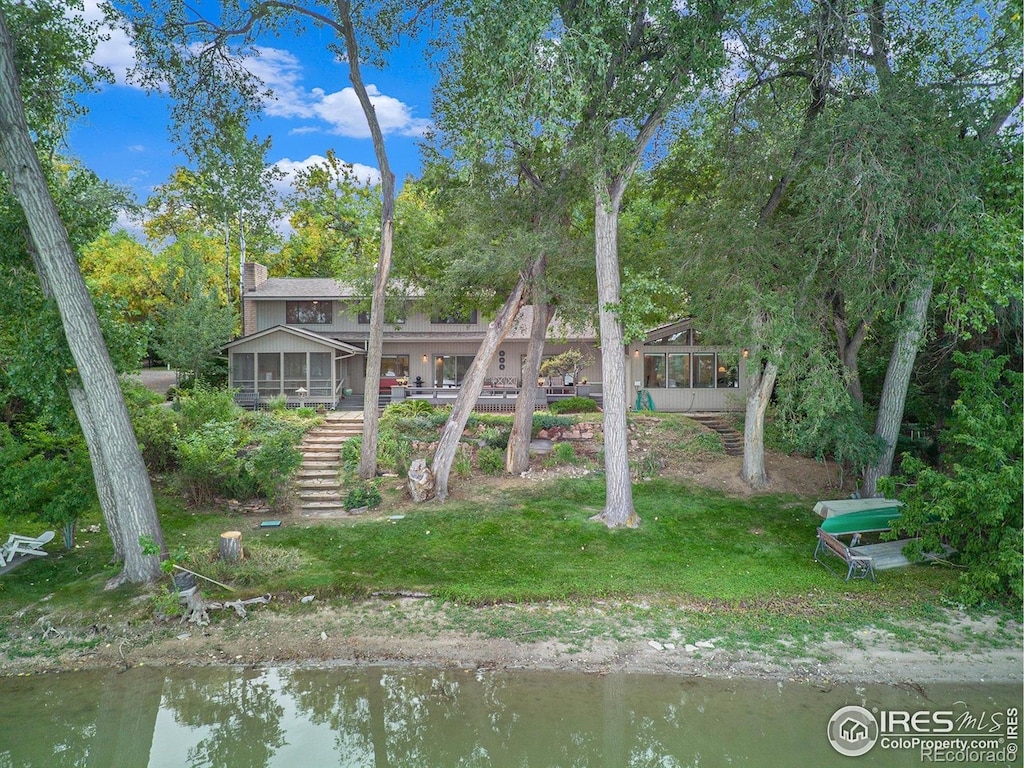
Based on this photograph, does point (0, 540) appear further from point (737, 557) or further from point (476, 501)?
point (737, 557)

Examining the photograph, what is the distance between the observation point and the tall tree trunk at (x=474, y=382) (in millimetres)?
12911

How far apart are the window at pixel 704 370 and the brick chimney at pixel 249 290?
16.8m

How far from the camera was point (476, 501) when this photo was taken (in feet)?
40.1

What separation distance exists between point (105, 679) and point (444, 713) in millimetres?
3661

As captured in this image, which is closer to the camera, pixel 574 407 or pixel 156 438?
pixel 156 438

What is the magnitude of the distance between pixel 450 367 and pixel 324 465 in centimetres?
1101

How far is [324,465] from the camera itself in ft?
44.7

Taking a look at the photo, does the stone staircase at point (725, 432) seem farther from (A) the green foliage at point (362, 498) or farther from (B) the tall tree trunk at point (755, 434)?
(A) the green foliage at point (362, 498)

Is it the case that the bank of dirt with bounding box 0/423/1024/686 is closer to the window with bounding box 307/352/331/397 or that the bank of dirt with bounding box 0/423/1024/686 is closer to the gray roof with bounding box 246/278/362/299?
the window with bounding box 307/352/331/397

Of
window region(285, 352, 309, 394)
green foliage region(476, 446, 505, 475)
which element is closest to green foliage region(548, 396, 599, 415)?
green foliage region(476, 446, 505, 475)

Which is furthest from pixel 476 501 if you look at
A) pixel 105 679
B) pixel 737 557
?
pixel 105 679

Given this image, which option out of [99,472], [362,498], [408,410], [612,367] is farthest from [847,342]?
[99,472]

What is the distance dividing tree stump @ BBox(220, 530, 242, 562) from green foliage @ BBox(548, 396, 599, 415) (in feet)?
33.2

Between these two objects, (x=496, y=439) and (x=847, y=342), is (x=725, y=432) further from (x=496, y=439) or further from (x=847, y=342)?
(x=496, y=439)
